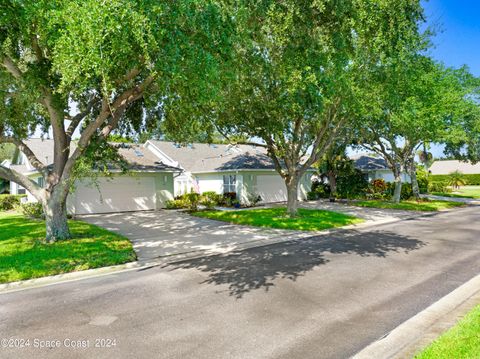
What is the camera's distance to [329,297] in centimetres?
708

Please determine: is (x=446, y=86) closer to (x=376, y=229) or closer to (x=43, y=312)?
(x=376, y=229)

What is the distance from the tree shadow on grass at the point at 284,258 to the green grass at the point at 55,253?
2457 mm

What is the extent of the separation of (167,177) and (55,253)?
16.0 metres

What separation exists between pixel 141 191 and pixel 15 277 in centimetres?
1644

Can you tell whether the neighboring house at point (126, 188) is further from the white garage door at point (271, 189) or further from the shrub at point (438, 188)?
the shrub at point (438, 188)

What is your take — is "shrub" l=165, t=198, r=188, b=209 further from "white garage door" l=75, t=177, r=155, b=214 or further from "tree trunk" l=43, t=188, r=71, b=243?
"tree trunk" l=43, t=188, r=71, b=243

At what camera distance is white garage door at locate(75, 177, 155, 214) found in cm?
2247

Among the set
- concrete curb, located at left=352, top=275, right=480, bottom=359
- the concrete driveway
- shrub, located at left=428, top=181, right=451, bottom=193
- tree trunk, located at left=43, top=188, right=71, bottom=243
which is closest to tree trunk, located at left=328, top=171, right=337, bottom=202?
shrub, located at left=428, top=181, right=451, bottom=193

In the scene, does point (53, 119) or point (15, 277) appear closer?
point (15, 277)

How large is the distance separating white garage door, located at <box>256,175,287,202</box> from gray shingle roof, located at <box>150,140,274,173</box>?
1253 mm

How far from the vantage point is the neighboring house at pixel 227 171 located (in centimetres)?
2730

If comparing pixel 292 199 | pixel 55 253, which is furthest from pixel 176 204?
pixel 55 253

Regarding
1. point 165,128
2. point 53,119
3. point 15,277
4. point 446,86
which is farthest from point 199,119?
point 446,86

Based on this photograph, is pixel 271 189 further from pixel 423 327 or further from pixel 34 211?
pixel 423 327
